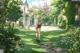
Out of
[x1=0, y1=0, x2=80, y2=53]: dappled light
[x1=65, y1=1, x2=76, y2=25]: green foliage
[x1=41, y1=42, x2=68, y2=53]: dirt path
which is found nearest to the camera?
[x1=0, y1=0, x2=80, y2=53]: dappled light

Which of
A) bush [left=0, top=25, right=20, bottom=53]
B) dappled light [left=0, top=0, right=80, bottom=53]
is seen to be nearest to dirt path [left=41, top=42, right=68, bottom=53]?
dappled light [left=0, top=0, right=80, bottom=53]

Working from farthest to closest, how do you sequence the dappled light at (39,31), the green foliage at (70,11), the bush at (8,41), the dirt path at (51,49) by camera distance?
1. the green foliage at (70,11)
2. the dirt path at (51,49)
3. the dappled light at (39,31)
4. the bush at (8,41)

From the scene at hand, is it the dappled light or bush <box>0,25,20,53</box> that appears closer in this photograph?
bush <box>0,25,20,53</box>

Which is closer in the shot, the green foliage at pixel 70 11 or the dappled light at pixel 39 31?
the dappled light at pixel 39 31

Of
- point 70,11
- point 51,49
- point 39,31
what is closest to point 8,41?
point 51,49

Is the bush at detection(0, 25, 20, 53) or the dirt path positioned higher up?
the bush at detection(0, 25, 20, 53)

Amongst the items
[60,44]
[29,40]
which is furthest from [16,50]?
[29,40]

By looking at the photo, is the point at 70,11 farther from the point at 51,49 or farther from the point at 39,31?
the point at 51,49

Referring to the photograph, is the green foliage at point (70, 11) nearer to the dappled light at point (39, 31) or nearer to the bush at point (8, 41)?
the dappled light at point (39, 31)

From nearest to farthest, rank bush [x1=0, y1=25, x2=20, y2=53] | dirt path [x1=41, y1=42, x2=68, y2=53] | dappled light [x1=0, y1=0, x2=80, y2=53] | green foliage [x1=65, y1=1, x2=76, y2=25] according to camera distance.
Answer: bush [x1=0, y1=25, x2=20, y2=53]
dappled light [x1=0, y1=0, x2=80, y2=53]
dirt path [x1=41, y1=42, x2=68, y2=53]
green foliage [x1=65, y1=1, x2=76, y2=25]

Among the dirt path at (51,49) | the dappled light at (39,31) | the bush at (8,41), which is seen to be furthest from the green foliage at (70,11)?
the bush at (8,41)

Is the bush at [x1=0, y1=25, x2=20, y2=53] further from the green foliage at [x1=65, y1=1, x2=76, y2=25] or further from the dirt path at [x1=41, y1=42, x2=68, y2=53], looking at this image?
the green foliage at [x1=65, y1=1, x2=76, y2=25]

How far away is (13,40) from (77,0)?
433 inches

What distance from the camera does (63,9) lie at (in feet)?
101
